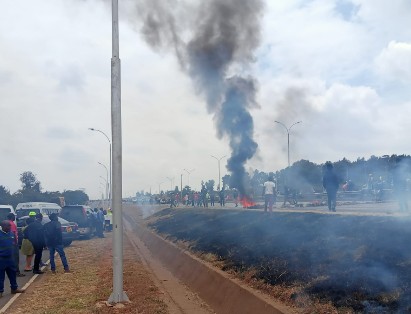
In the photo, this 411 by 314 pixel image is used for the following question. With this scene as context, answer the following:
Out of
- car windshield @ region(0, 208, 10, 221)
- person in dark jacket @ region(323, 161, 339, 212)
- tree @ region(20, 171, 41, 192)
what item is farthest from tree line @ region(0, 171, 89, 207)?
person in dark jacket @ region(323, 161, 339, 212)

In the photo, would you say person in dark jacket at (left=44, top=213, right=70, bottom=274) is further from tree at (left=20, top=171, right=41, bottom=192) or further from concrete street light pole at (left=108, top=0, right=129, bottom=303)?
tree at (left=20, top=171, right=41, bottom=192)

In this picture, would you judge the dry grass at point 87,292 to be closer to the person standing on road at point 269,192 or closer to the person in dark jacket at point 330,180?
the person standing on road at point 269,192

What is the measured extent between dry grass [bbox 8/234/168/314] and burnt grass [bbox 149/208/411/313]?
224cm

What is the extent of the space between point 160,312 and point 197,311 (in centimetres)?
132

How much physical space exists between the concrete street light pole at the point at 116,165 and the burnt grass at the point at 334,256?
9.47ft

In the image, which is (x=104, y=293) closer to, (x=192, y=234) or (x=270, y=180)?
(x=270, y=180)

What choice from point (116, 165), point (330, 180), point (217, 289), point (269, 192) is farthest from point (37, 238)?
point (330, 180)

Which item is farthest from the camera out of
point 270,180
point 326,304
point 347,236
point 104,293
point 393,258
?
point 270,180

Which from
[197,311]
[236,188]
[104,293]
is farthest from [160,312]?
[236,188]

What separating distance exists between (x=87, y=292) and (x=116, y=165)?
3100 mm

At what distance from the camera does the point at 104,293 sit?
37.9 ft

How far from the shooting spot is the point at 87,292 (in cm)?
1181

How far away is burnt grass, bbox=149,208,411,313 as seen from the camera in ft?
24.8

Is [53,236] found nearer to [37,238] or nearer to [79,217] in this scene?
[37,238]
